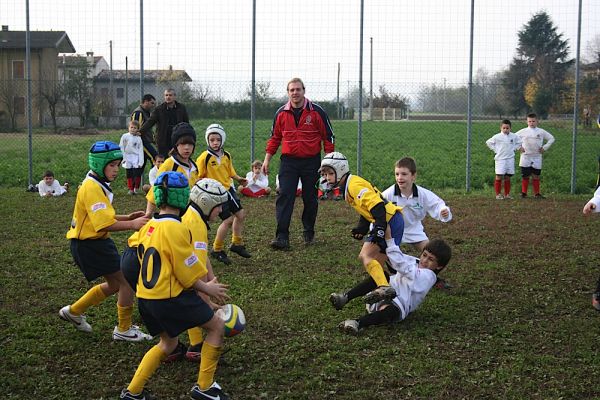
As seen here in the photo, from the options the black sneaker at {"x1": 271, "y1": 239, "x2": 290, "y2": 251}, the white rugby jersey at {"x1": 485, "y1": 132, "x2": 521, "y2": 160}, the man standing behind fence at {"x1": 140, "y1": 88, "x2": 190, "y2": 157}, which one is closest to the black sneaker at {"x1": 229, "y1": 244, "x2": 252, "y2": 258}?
the black sneaker at {"x1": 271, "y1": 239, "x2": 290, "y2": 251}

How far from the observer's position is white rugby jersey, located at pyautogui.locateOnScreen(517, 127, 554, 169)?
1638cm

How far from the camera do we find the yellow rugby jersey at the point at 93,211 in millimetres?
5969

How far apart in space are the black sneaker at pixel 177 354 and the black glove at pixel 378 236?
83.0 inches

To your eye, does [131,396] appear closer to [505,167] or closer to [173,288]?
[173,288]

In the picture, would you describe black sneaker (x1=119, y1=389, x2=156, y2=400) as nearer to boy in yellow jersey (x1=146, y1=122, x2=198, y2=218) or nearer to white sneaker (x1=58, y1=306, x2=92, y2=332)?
white sneaker (x1=58, y1=306, x2=92, y2=332)

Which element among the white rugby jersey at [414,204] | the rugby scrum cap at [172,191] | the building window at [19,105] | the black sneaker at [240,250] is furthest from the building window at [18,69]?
the rugby scrum cap at [172,191]

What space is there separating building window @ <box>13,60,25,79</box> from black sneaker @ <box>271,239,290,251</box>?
11.4 meters

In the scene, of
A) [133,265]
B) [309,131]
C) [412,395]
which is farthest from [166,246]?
[309,131]

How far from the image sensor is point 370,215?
23.0 feet

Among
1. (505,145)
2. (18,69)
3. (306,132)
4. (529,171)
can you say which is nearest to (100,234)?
(306,132)

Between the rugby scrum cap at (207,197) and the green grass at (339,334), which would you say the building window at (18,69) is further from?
the rugby scrum cap at (207,197)

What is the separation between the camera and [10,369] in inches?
221

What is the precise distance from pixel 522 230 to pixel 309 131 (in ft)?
12.4

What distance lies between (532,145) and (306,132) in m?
7.90
